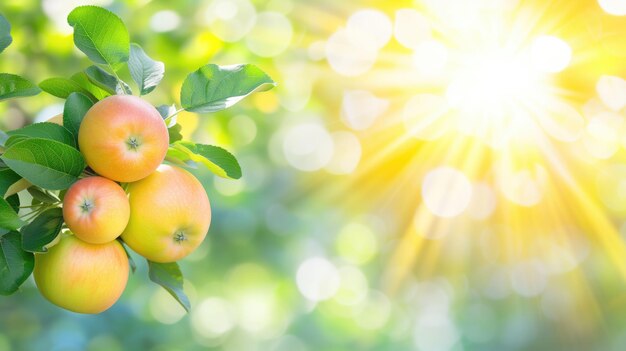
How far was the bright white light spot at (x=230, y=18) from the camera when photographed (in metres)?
3.40

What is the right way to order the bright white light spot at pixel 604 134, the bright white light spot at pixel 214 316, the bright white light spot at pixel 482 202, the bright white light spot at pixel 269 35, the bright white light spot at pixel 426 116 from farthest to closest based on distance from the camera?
the bright white light spot at pixel 482 202 < the bright white light spot at pixel 426 116 < the bright white light spot at pixel 214 316 < the bright white light spot at pixel 604 134 < the bright white light spot at pixel 269 35

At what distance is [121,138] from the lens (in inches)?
35.4

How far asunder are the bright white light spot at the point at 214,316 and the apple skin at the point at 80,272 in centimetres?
469

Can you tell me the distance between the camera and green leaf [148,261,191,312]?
1025mm

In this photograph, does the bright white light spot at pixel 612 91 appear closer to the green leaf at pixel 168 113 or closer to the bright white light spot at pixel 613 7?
the bright white light spot at pixel 613 7

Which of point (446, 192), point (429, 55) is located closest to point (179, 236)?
point (429, 55)

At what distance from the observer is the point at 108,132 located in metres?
0.89

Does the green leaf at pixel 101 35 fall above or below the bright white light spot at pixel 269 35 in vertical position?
below

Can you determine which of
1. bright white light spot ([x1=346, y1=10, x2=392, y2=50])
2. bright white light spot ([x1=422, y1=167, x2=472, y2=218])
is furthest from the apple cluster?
bright white light spot ([x1=422, y1=167, x2=472, y2=218])

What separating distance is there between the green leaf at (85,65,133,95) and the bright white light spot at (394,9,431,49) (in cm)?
404

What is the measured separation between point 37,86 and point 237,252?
381cm

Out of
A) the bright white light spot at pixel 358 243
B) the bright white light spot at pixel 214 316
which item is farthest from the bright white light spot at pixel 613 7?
the bright white light spot at pixel 358 243

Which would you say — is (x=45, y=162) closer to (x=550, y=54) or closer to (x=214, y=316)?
(x=550, y=54)

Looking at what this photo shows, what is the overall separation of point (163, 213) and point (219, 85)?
0.20 meters
